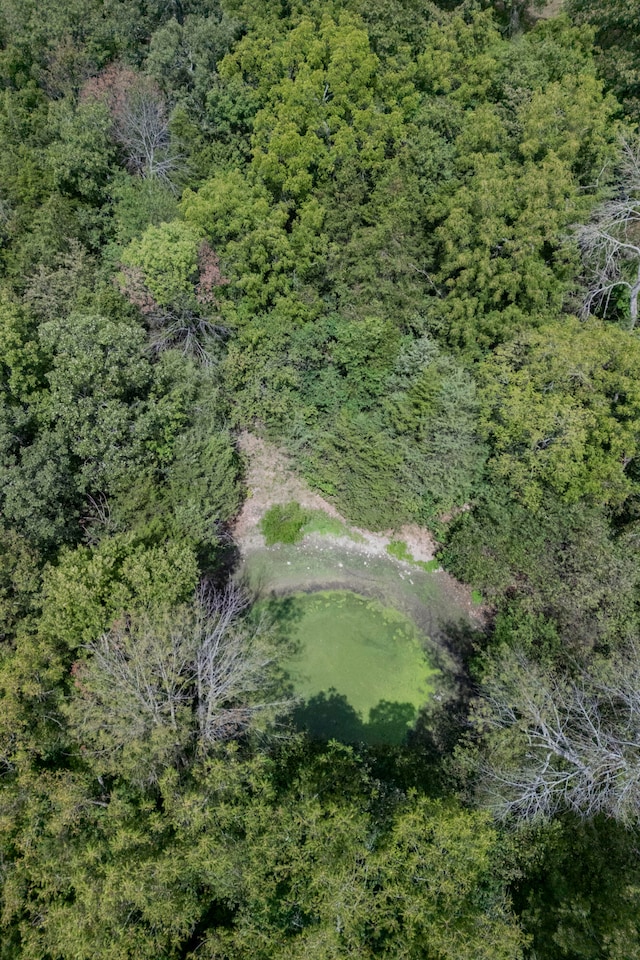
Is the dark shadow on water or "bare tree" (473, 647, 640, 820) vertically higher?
"bare tree" (473, 647, 640, 820)

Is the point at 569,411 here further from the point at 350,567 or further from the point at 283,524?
the point at 283,524

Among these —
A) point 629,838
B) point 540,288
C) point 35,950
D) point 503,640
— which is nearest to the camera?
point 35,950

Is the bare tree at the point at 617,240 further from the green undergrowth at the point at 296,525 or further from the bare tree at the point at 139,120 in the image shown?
the bare tree at the point at 139,120

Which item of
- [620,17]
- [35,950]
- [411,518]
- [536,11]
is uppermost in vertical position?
[536,11]

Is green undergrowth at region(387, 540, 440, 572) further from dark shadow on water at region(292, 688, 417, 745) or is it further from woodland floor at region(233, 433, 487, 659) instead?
dark shadow on water at region(292, 688, 417, 745)

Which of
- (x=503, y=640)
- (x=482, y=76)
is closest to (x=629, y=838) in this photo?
(x=503, y=640)

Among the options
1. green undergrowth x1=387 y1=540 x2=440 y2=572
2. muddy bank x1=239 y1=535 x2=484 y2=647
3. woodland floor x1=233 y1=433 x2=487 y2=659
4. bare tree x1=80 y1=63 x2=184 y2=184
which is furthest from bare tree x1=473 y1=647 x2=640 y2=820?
bare tree x1=80 y1=63 x2=184 y2=184

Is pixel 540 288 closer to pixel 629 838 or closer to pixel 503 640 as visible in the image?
pixel 503 640
